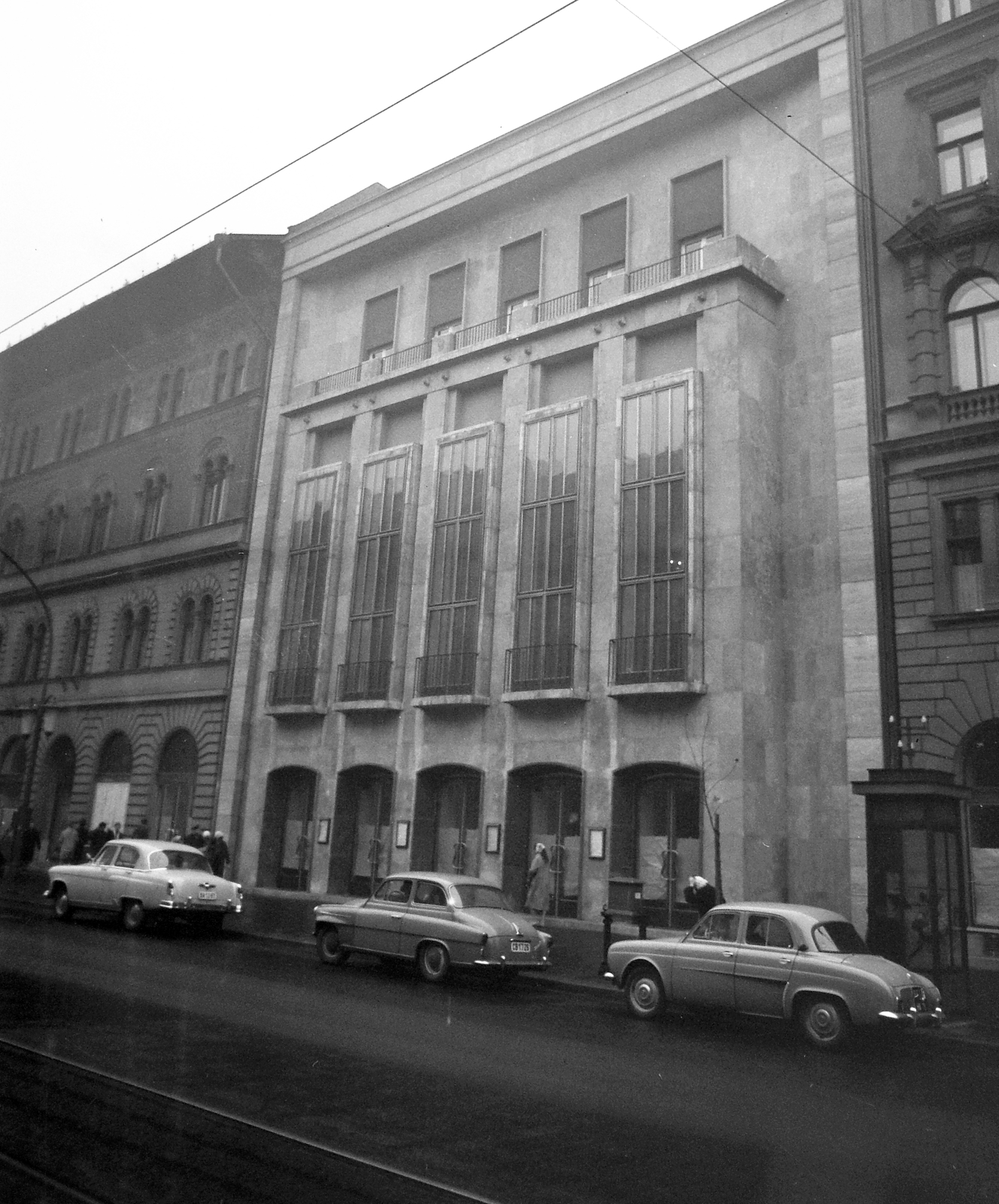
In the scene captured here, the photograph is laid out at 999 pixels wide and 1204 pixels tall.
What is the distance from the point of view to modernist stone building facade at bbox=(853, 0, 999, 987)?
19.5 m

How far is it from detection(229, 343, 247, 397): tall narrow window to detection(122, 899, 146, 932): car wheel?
21176 millimetres

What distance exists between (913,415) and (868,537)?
8.36 feet

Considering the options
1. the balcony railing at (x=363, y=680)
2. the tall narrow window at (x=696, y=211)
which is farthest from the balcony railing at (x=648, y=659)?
the tall narrow window at (x=696, y=211)

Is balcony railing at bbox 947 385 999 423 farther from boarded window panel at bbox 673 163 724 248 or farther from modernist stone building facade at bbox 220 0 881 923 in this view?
boarded window panel at bbox 673 163 724 248

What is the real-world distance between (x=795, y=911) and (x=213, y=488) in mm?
27787

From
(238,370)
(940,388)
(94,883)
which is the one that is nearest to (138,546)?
(238,370)

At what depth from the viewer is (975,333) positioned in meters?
21.3

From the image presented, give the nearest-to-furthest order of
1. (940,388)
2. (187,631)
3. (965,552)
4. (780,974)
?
(780,974)
(965,552)
(940,388)
(187,631)

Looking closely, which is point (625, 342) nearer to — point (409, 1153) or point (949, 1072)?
point (949, 1072)

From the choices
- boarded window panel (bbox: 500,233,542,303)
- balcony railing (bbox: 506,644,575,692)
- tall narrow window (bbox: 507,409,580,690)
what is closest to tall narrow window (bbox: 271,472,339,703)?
balcony railing (bbox: 506,644,575,692)

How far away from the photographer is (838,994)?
1149 centimetres

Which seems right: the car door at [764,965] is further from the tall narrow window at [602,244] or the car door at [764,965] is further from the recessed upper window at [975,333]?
the tall narrow window at [602,244]

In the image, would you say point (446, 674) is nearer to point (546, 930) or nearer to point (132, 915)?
point (546, 930)

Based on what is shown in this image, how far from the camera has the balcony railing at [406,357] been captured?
30.7 metres
